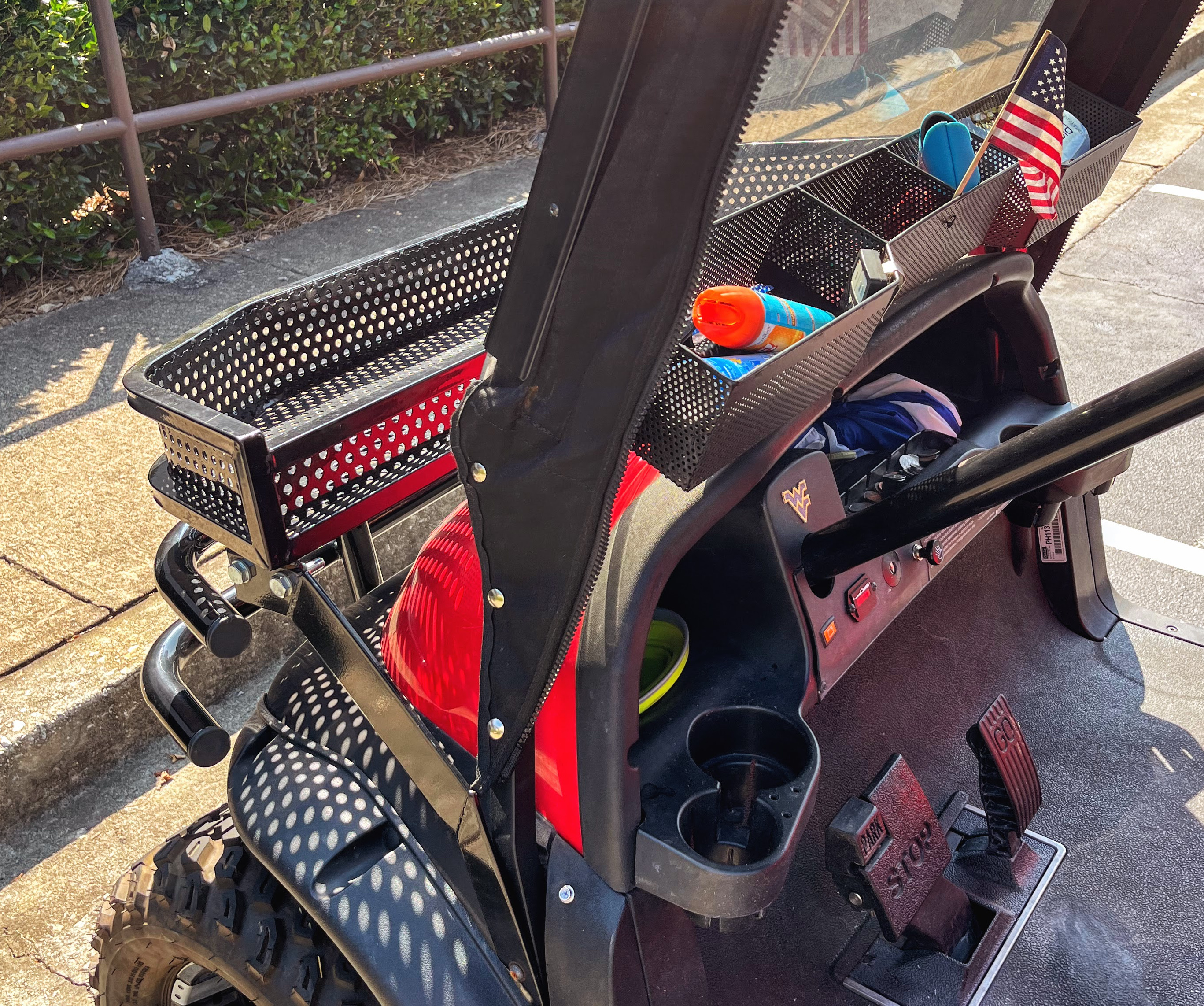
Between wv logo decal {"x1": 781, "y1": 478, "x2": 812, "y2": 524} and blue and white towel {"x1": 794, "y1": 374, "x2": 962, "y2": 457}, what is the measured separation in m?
0.31

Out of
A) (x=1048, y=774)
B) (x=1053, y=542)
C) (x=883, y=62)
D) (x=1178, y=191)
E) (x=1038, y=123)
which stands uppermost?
(x=883, y=62)

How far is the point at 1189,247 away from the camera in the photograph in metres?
5.61

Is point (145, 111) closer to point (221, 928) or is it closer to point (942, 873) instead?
point (221, 928)

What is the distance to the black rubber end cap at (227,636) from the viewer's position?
59.2 inches

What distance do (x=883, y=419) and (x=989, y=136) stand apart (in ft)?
1.71

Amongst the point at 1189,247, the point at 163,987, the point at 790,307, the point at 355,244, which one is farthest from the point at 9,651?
the point at 1189,247

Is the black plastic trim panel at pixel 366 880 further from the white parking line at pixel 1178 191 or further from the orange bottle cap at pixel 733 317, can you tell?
the white parking line at pixel 1178 191

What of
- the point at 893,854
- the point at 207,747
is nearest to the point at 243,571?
the point at 207,747

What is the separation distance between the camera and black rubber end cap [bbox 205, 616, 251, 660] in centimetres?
150

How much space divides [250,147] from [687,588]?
13.4 ft

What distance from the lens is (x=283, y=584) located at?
1407 mm

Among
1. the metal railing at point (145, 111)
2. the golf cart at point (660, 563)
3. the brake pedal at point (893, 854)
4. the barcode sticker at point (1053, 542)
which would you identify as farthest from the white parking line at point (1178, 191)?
the brake pedal at point (893, 854)

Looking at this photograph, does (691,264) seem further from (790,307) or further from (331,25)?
(331,25)

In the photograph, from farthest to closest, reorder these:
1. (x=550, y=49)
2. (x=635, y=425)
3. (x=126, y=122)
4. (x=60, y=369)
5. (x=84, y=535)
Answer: (x=550, y=49) < (x=126, y=122) < (x=60, y=369) < (x=84, y=535) < (x=635, y=425)
